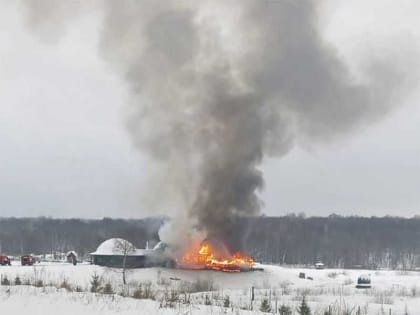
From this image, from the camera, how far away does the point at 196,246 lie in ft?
206

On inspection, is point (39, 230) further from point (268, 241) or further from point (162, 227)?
point (162, 227)

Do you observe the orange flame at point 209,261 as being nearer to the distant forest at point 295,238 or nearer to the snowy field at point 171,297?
the snowy field at point 171,297

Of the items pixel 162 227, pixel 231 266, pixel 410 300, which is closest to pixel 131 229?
pixel 162 227

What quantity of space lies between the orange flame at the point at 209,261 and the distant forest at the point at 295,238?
22405mm

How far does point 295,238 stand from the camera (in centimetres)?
14100

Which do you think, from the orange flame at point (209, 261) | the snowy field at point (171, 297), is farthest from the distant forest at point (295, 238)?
the snowy field at point (171, 297)

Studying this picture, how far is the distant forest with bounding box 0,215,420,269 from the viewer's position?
12025cm

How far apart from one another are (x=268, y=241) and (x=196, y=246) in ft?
242

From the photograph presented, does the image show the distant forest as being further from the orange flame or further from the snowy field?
the snowy field

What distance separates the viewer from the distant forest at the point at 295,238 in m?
120

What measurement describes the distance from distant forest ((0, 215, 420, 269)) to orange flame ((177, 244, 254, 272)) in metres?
22.4

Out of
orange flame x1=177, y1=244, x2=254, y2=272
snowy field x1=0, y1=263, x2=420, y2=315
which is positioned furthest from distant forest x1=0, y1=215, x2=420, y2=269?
snowy field x1=0, y1=263, x2=420, y2=315

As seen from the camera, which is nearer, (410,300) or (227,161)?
(410,300)

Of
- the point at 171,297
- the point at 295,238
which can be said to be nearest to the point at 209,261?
the point at 171,297
